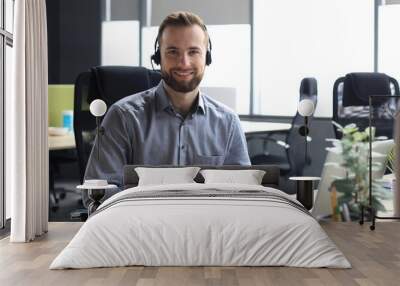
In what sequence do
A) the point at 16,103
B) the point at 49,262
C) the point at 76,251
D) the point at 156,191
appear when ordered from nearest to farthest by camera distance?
the point at 76,251
the point at 49,262
the point at 156,191
the point at 16,103

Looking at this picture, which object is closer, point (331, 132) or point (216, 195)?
point (216, 195)

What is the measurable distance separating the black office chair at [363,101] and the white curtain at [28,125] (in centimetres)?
270

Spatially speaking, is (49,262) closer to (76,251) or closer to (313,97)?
(76,251)

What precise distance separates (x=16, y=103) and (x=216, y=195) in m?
1.80

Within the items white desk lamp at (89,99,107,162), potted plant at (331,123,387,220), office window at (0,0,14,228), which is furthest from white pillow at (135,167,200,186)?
potted plant at (331,123,387,220)

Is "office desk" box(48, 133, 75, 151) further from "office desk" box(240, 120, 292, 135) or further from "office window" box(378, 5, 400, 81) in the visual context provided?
"office window" box(378, 5, 400, 81)

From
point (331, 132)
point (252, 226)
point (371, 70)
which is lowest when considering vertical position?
point (252, 226)

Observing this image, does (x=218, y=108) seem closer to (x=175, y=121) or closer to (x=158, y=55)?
(x=175, y=121)

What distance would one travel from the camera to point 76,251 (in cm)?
435

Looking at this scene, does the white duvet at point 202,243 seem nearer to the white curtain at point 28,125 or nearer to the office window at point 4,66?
the white curtain at point 28,125

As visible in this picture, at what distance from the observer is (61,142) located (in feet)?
21.7

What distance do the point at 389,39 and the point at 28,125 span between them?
11.1 ft

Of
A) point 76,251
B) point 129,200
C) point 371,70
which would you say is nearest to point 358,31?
point 371,70

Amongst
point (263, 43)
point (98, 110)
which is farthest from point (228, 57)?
point (98, 110)
